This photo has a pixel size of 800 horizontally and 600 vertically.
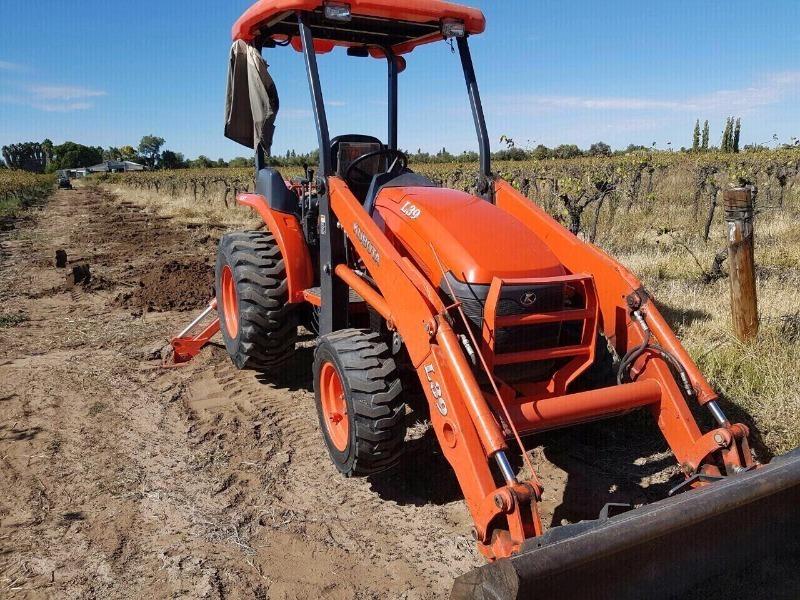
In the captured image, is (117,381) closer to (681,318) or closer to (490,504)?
(490,504)

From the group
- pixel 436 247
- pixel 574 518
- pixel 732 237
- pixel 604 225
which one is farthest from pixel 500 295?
pixel 604 225

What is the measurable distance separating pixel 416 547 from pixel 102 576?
1.37 metres

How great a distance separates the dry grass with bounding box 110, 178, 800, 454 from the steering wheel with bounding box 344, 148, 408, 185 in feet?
8.03

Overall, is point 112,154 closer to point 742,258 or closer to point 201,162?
point 201,162

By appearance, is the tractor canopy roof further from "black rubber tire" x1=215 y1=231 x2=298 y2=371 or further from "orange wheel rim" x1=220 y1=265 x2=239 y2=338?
"orange wheel rim" x1=220 y1=265 x2=239 y2=338

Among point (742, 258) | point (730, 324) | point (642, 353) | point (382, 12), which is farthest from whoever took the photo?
point (730, 324)

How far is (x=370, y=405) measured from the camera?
3.09 meters

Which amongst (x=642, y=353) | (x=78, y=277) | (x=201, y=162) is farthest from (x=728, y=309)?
(x=201, y=162)

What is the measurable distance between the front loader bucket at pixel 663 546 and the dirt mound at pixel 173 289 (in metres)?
6.16

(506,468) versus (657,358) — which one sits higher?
(657,358)

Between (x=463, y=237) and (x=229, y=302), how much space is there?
2671 mm

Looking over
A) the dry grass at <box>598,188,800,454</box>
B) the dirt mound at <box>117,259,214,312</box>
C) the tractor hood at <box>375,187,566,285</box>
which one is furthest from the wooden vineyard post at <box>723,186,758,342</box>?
the dirt mound at <box>117,259,214,312</box>

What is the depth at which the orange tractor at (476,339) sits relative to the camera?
230cm

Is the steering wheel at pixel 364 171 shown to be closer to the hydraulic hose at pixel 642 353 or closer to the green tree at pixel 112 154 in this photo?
the hydraulic hose at pixel 642 353
